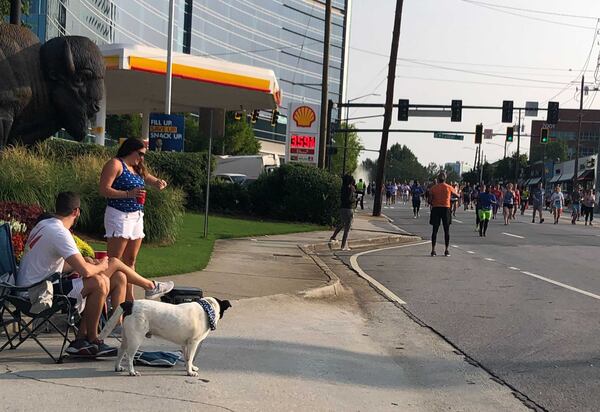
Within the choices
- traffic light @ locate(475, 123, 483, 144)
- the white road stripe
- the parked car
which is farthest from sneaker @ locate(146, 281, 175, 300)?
traffic light @ locate(475, 123, 483, 144)

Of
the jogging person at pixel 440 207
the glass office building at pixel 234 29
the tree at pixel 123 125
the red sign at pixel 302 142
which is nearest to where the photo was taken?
the jogging person at pixel 440 207

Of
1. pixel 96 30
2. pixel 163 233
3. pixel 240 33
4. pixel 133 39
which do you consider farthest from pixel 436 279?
pixel 240 33

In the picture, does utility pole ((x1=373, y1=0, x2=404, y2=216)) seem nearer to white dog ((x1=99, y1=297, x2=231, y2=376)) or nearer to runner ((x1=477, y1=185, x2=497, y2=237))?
runner ((x1=477, y1=185, x2=497, y2=237))

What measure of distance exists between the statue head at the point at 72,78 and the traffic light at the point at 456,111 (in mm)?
27667

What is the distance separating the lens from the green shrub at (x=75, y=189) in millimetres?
11133

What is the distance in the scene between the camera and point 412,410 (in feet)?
16.4

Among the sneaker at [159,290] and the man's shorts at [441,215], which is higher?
the man's shorts at [441,215]

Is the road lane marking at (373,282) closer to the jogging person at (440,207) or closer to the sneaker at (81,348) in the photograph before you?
the jogging person at (440,207)

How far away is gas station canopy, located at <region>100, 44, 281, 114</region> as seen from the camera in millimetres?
25516

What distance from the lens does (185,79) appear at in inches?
1085

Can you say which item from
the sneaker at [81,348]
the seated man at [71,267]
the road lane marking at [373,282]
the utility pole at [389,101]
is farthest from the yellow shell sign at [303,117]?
the sneaker at [81,348]

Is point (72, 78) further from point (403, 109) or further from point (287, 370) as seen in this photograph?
point (403, 109)

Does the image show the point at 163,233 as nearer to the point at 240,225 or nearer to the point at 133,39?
the point at 240,225

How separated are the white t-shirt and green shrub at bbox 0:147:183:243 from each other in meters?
5.62
